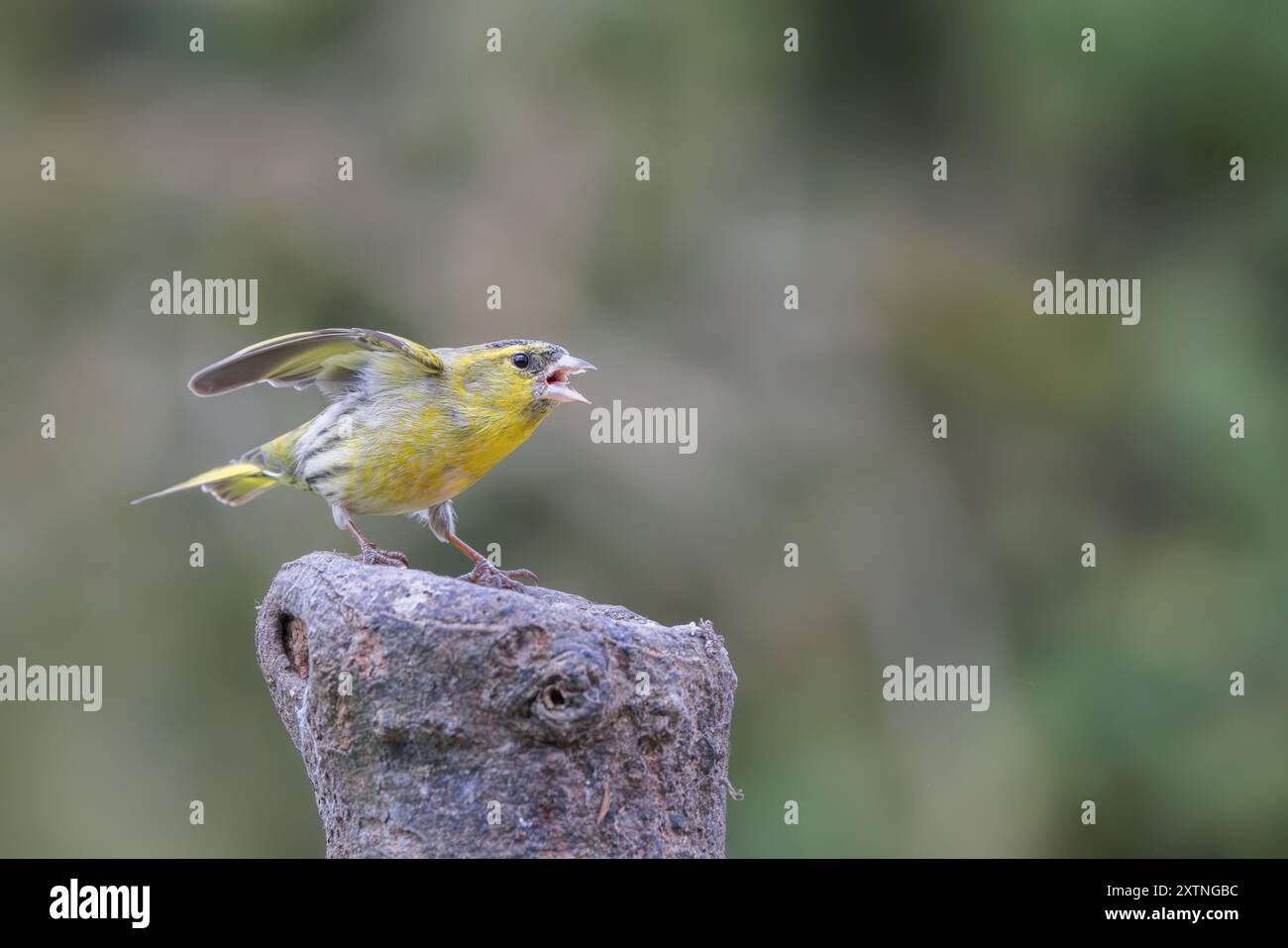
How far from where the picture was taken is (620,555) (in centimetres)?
1116

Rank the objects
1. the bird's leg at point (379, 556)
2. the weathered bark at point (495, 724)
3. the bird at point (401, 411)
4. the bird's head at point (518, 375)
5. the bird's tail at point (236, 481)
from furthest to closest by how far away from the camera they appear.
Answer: the bird's tail at point (236, 481), the bird's head at point (518, 375), the bird at point (401, 411), the bird's leg at point (379, 556), the weathered bark at point (495, 724)

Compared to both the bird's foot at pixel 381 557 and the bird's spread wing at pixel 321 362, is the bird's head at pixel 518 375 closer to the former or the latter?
the bird's spread wing at pixel 321 362

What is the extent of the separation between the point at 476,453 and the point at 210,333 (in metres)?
6.19

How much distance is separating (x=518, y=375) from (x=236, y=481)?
1433mm

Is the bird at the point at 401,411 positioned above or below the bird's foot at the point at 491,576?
above

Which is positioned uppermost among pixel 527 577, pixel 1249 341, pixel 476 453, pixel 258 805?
pixel 1249 341

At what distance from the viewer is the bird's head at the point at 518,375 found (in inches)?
227

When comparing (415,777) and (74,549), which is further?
(74,549)

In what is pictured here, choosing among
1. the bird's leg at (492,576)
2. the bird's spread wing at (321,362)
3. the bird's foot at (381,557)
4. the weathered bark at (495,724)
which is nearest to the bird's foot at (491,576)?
the bird's leg at (492,576)

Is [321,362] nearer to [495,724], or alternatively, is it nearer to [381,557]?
[381,557]

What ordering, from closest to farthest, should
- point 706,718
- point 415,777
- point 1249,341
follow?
point 415,777 → point 706,718 → point 1249,341

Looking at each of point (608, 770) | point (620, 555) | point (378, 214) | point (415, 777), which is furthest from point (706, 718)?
point (378, 214)

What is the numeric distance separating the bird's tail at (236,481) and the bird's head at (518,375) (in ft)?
3.40

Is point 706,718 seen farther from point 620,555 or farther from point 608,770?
point 620,555
